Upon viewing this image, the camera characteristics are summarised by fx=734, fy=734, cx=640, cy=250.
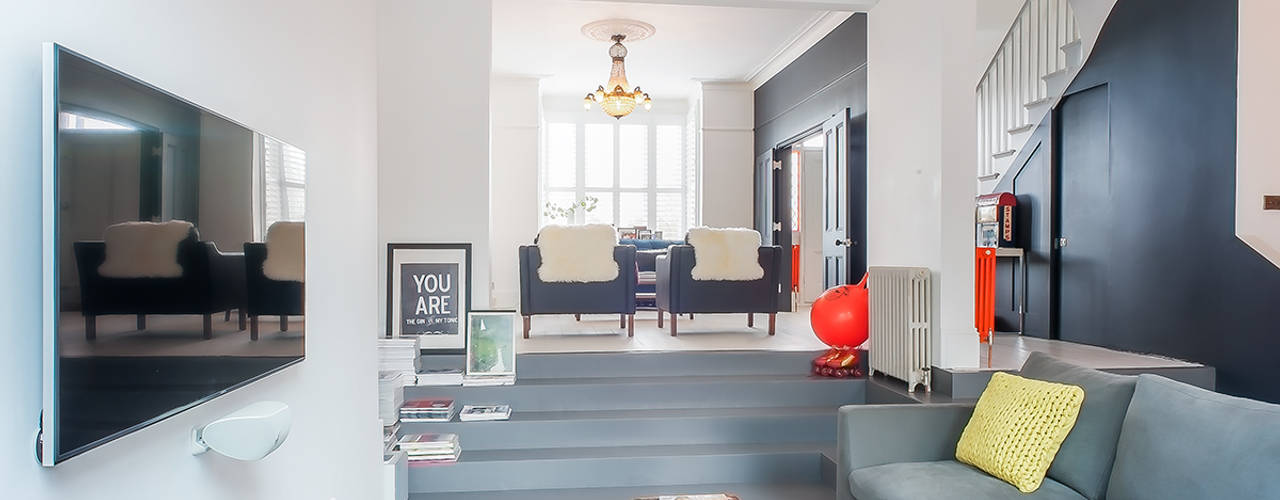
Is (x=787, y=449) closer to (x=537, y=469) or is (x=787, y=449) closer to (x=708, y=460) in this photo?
(x=708, y=460)

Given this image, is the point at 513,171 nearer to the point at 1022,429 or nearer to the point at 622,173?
the point at 622,173

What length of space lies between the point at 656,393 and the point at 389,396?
1433mm

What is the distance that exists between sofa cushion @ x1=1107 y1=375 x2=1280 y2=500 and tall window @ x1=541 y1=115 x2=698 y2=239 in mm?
8163

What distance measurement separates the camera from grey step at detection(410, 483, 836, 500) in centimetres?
342

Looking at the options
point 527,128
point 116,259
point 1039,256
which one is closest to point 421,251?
point 116,259

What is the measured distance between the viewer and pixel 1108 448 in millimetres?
2213

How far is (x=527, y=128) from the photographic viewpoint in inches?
367

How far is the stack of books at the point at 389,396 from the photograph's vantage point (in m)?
A: 3.58

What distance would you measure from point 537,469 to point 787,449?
1265mm

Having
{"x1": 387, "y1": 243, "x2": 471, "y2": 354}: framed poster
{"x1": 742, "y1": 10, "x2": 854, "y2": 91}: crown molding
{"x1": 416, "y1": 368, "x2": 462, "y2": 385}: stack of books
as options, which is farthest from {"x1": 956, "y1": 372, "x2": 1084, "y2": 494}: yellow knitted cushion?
{"x1": 742, "y1": 10, "x2": 854, "y2": 91}: crown molding

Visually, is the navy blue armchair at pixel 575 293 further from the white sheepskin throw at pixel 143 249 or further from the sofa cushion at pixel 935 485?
the white sheepskin throw at pixel 143 249

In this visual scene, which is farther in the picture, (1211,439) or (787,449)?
(787,449)

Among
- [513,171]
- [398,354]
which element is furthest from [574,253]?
[513,171]

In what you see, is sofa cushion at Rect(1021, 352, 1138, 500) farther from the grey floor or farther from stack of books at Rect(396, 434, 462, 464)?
stack of books at Rect(396, 434, 462, 464)
